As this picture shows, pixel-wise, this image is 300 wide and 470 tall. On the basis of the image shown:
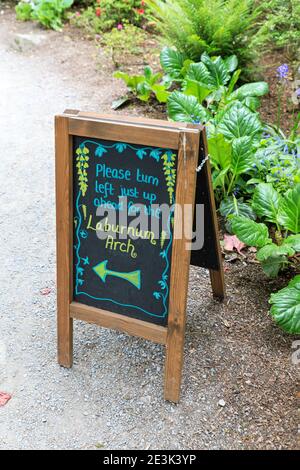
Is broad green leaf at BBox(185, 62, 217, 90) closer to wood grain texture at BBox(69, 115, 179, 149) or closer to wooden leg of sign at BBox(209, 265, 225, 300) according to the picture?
wooden leg of sign at BBox(209, 265, 225, 300)

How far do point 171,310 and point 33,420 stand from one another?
83 cm

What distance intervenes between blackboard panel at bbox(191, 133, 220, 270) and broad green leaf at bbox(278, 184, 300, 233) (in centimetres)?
53

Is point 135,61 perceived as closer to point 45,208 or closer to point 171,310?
point 45,208

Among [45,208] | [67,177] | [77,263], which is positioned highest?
[67,177]

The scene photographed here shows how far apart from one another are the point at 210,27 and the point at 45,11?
3.47m

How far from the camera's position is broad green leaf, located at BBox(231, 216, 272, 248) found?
3.13 m

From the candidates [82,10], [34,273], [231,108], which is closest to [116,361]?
[34,273]

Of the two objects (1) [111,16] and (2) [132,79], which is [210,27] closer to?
(2) [132,79]

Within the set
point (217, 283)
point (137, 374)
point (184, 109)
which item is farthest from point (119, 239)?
point (184, 109)

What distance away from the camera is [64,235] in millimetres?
2627

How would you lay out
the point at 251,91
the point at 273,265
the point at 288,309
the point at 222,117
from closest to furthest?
1. the point at 288,309
2. the point at 273,265
3. the point at 222,117
4. the point at 251,91

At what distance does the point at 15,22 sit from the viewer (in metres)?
8.37

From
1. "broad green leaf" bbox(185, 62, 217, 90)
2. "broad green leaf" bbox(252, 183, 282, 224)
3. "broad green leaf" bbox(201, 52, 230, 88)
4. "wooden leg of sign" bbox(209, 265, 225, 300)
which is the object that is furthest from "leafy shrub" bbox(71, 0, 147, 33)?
"wooden leg of sign" bbox(209, 265, 225, 300)

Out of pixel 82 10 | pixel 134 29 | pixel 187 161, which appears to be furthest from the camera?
pixel 82 10
